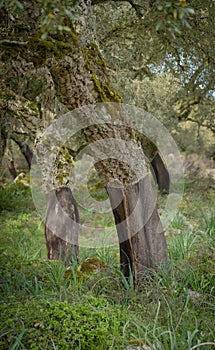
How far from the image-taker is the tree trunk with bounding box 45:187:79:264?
238 inches

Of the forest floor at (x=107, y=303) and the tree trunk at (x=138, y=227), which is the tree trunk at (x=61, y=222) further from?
the tree trunk at (x=138, y=227)

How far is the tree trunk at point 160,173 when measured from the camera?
1385cm

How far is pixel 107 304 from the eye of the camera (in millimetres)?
3410

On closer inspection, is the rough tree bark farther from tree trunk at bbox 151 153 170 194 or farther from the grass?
tree trunk at bbox 151 153 170 194

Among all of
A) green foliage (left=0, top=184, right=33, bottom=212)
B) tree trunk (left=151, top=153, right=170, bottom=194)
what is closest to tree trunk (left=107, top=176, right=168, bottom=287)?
green foliage (left=0, top=184, right=33, bottom=212)

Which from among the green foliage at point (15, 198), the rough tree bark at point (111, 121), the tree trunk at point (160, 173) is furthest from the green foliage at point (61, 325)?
the tree trunk at point (160, 173)

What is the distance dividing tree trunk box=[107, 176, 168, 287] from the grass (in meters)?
0.16

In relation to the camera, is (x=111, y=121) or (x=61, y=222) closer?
(x=111, y=121)

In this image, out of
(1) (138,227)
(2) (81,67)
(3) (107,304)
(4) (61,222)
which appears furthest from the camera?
(4) (61,222)

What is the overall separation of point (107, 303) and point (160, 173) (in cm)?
1080

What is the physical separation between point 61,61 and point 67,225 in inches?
115

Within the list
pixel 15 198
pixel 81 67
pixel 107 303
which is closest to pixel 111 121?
pixel 81 67

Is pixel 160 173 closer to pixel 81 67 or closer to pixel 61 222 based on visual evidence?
pixel 61 222

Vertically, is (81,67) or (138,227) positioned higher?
(81,67)
